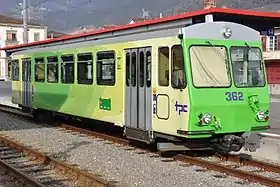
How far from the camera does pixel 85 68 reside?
14.8 meters

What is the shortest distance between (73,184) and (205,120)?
3.03 meters

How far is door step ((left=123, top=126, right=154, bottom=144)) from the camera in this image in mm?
11445

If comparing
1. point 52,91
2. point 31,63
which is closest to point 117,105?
point 52,91

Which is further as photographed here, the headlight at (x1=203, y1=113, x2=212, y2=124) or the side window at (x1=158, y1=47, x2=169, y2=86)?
the side window at (x1=158, y1=47, x2=169, y2=86)

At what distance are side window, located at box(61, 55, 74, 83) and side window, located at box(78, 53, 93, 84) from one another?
59cm

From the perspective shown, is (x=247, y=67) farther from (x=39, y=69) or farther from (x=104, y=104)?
(x=39, y=69)

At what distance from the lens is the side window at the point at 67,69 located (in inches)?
619

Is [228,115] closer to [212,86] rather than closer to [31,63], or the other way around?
[212,86]

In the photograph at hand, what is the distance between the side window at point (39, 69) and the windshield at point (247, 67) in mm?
9062

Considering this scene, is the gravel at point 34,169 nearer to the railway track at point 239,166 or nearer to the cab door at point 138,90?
the cab door at point 138,90

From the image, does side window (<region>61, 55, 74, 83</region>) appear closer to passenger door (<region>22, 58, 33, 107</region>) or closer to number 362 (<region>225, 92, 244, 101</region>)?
passenger door (<region>22, 58, 33, 107</region>)

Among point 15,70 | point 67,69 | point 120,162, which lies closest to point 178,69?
point 120,162

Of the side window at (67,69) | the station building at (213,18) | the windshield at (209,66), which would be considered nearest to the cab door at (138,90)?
the station building at (213,18)

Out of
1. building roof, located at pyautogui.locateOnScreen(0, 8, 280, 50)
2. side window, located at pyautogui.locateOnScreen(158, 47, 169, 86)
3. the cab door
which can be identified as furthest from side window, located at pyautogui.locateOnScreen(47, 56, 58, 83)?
side window, located at pyautogui.locateOnScreen(158, 47, 169, 86)
